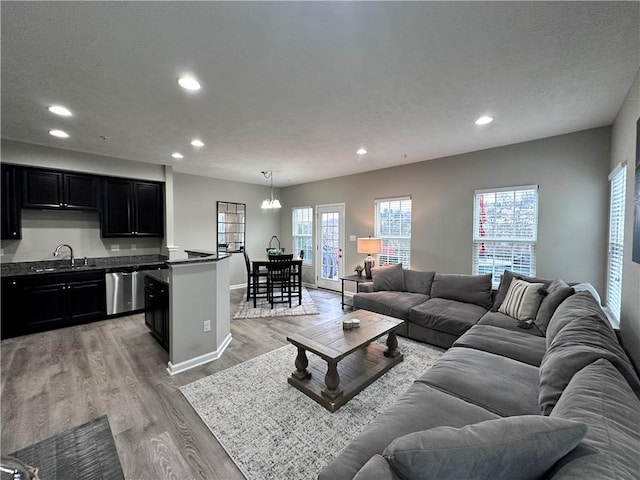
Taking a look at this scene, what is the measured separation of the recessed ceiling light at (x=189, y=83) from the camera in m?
2.10

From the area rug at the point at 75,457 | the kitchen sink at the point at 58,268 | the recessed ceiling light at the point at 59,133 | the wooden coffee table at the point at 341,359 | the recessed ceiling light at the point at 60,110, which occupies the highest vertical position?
the recessed ceiling light at the point at 59,133

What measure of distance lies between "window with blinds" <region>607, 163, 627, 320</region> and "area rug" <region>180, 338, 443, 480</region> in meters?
1.95

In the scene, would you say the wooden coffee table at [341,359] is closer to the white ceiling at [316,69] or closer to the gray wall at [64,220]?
the white ceiling at [316,69]

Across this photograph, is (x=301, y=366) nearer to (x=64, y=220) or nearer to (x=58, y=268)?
(x=58, y=268)

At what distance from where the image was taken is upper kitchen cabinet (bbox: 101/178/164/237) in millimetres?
4516

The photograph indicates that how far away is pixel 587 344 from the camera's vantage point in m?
1.45

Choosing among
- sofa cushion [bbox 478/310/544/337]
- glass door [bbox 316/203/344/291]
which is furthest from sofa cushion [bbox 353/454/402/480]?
glass door [bbox 316/203/344/291]

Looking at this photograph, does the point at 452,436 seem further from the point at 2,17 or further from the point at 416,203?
the point at 416,203

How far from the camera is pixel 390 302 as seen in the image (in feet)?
12.2

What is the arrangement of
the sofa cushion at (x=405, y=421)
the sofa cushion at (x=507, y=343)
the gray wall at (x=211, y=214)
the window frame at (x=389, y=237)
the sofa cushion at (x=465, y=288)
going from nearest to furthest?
1. the sofa cushion at (x=405, y=421)
2. the sofa cushion at (x=507, y=343)
3. the sofa cushion at (x=465, y=288)
4. the window frame at (x=389, y=237)
5. the gray wall at (x=211, y=214)

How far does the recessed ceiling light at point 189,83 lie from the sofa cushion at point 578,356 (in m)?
3.11

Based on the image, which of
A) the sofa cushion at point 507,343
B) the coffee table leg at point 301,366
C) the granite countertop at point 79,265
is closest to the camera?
the sofa cushion at point 507,343

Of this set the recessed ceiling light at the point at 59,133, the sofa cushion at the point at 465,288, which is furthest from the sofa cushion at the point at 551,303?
the recessed ceiling light at the point at 59,133

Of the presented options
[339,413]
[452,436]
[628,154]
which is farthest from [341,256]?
[452,436]
